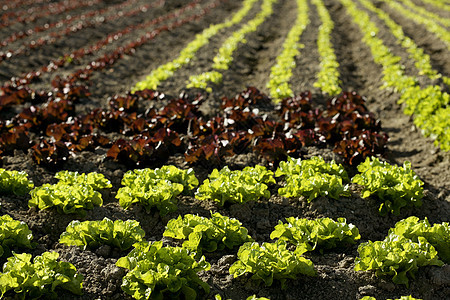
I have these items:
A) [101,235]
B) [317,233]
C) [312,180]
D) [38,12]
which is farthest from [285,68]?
[38,12]

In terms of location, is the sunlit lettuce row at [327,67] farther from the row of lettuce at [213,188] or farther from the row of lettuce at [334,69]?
the row of lettuce at [213,188]

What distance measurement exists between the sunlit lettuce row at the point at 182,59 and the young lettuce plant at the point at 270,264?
7.05 m

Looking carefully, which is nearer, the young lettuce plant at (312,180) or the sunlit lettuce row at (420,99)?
the young lettuce plant at (312,180)

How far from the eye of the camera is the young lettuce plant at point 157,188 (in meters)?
5.12

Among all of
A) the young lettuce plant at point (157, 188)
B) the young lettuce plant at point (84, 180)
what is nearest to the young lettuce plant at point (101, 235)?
the young lettuce plant at point (157, 188)

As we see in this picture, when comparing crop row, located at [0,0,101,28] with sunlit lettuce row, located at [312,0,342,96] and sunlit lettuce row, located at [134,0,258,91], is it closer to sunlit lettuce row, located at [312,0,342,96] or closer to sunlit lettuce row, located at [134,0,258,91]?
sunlit lettuce row, located at [134,0,258,91]

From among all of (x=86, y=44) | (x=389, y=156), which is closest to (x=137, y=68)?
(x=86, y=44)

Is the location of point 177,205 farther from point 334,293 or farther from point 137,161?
point 334,293

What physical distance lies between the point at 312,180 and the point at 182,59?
8568 millimetres

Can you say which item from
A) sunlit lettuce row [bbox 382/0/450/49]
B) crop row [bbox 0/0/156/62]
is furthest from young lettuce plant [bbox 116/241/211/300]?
Answer: sunlit lettuce row [bbox 382/0/450/49]

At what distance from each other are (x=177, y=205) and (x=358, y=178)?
2.42m

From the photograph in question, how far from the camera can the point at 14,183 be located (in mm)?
5379

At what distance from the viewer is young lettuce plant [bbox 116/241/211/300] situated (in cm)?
367

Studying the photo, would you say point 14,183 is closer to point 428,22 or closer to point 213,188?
point 213,188
